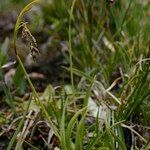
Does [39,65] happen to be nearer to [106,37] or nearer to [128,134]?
[106,37]

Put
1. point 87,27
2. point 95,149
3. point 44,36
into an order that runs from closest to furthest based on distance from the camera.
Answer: point 95,149, point 87,27, point 44,36

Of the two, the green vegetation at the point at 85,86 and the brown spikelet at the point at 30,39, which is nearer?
the brown spikelet at the point at 30,39

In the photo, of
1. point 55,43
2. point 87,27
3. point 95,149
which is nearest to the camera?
point 95,149

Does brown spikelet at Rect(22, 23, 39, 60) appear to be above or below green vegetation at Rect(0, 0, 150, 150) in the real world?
above

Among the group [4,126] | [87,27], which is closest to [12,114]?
[4,126]

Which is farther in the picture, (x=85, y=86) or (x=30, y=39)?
(x=85, y=86)

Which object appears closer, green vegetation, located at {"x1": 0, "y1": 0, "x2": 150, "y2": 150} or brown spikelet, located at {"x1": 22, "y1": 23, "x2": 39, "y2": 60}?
brown spikelet, located at {"x1": 22, "y1": 23, "x2": 39, "y2": 60}

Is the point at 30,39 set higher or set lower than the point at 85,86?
higher

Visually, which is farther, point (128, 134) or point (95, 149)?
point (128, 134)
